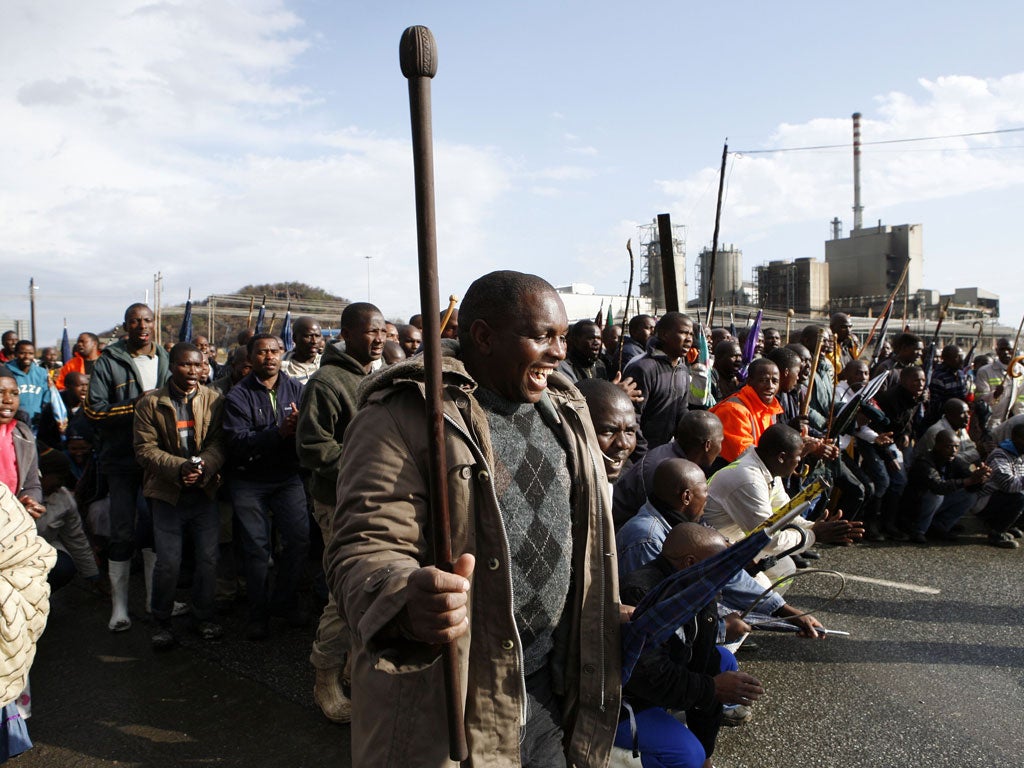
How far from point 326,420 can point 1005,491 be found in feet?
20.8

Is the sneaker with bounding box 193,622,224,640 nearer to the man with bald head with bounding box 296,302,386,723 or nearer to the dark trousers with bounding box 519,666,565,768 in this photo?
the man with bald head with bounding box 296,302,386,723

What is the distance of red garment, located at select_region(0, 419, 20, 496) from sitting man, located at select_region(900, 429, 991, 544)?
7.29 metres

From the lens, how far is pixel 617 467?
11.5 feet

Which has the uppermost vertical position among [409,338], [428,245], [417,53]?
[417,53]

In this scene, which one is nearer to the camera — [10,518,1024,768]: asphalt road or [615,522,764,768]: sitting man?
[615,522,764,768]: sitting man

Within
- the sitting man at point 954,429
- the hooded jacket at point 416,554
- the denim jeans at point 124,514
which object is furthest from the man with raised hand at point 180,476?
the sitting man at point 954,429

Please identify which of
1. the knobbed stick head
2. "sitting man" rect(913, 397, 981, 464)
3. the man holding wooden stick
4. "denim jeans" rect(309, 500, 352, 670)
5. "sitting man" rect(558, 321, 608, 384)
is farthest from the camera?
"sitting man" rect(913, 397, 981, 464)

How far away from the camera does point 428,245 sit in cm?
133

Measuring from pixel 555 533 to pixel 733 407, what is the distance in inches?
141

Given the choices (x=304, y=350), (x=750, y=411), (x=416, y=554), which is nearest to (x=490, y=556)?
(x=416, y=554)

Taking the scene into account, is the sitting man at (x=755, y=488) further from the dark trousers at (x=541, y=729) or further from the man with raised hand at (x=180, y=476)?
the man with raised hand at (x=180, y=476)

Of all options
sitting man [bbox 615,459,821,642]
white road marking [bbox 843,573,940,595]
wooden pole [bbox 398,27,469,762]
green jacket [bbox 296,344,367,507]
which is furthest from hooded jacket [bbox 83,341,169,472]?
white road marking [bbox 843,573,940,595]

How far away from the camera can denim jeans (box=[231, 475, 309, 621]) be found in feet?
15.3

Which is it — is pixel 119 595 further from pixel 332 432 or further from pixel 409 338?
pixel 409 338
